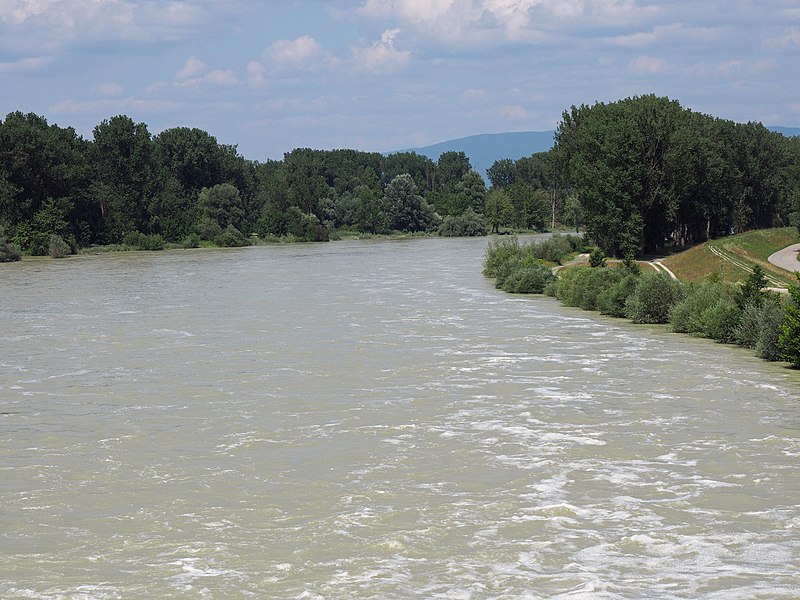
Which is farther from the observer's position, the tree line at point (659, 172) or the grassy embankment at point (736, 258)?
the tree line at point (659, 172)

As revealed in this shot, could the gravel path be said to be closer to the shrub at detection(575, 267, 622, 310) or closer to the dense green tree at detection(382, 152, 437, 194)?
the shrub at detection(575, 267, 622, 310)

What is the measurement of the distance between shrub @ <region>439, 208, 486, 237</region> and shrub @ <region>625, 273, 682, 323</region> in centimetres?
9072

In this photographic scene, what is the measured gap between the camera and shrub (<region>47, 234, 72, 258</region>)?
262 feet

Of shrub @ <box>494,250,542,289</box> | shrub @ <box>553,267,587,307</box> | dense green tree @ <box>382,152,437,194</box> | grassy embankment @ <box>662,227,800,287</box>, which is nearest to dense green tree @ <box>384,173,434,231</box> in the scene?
dense green tree @ <box>382,152,437,194</box>

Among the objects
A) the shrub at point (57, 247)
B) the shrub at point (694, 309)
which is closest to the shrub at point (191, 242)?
the shrub at point (57, 247)

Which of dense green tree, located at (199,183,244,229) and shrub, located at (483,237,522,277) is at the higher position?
dense green tree, located at (199,183,244,229)

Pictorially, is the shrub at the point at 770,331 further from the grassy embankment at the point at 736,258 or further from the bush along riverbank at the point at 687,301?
the grassy embankment at the point at 736,258

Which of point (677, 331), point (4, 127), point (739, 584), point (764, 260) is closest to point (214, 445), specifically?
point (739, 584)

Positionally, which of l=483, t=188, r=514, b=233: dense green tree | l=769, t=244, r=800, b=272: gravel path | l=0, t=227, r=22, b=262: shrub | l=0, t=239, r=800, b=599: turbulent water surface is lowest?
l=0, t=239, r=800, b=599: turbulent water surface

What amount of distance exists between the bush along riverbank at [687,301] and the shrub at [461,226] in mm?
75262

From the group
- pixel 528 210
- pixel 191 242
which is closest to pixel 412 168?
pixel 528 210

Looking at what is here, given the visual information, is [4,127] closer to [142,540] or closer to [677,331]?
[677,331]

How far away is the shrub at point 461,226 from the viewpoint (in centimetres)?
12406

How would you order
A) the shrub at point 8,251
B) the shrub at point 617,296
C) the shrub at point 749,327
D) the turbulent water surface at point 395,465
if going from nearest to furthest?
the turbulent water surface at point 395,465, the shrub at point 749,327, the shrub at point 617,296, the shrub at point 8,251
